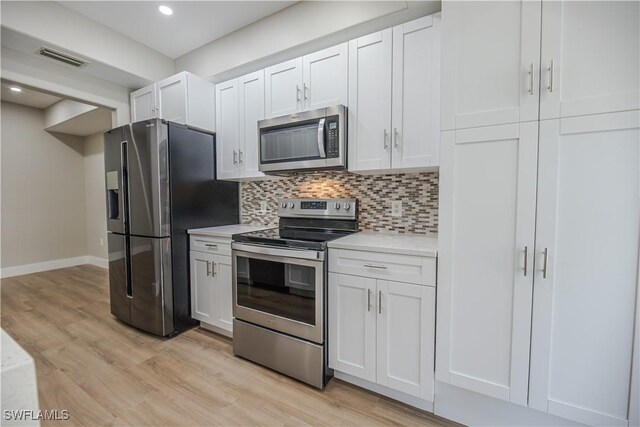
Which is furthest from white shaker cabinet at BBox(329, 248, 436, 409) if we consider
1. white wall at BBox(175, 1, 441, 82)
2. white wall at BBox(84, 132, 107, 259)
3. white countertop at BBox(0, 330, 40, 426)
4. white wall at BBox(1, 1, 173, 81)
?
white wall at BBox(84, 132, 107, 259)

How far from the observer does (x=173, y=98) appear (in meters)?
2.66

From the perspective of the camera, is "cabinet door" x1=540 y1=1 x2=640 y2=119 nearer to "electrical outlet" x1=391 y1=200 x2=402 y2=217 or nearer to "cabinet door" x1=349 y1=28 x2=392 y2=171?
"cabinet door" x1=349 y1=28 x2=392 y2=171

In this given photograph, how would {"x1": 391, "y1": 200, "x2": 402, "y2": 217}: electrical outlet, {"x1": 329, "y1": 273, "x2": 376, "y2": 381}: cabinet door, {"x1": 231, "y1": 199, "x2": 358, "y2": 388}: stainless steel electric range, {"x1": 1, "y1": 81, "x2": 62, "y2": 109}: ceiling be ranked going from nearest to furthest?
{"x1": 329, "y1": 273, "x2": 376, "y2": 381}: cabinet door, {"x1": 231, "y1": 199, "x2": 358, "y2": 388}: stainless steel electric range, {"x1": 391, "y1": 200, "x2": 402, "y2": 217}: electrical outlet, {"x1": 1, "y1": 81, "x2": 62, "y2": 109}: ceiling

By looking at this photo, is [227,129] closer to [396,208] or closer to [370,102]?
[370,102]

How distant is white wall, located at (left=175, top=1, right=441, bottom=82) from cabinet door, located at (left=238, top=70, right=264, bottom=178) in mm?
186

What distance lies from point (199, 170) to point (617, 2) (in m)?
2.84

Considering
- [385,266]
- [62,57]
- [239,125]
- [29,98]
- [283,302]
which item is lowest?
[283,302]

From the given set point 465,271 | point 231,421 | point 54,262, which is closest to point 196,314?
point 231,421

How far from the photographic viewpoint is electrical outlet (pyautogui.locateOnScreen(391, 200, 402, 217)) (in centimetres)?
214

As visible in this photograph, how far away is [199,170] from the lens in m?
2.64

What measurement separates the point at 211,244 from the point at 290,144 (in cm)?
110

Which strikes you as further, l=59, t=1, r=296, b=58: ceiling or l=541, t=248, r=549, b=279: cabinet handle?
l=59, t=1, r=296, b=58: ceiling

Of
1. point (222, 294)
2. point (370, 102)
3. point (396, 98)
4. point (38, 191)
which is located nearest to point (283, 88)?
point (370, 102)

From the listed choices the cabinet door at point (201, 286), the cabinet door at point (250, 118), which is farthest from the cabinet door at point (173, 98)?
the cabinet door at point (201, 286)
